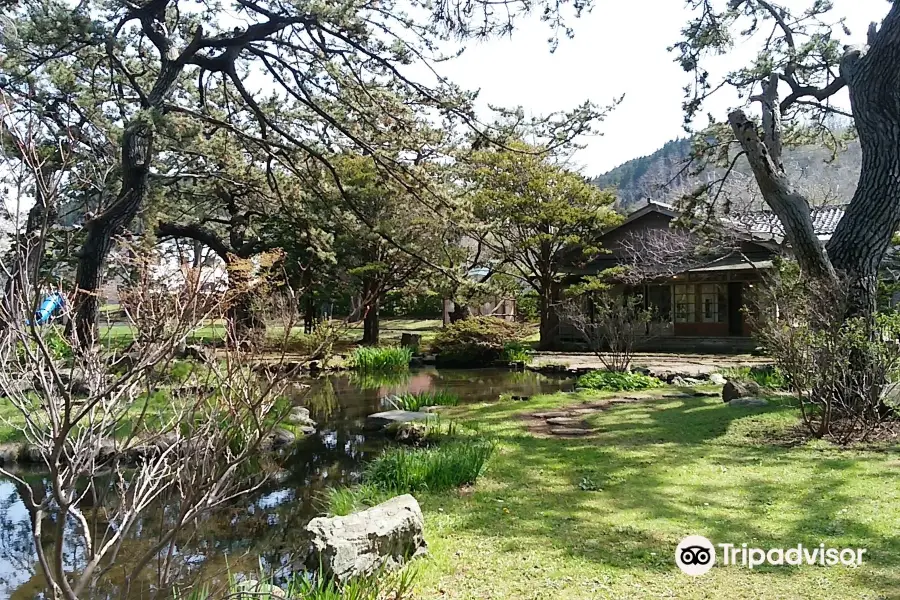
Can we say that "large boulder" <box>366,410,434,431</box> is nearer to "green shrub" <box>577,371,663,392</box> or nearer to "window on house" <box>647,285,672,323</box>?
"green shrub" <box>577,371,663,392</box>

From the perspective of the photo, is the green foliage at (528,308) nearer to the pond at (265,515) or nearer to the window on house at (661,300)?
the window on house at (661,300)

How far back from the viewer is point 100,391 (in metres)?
2.01

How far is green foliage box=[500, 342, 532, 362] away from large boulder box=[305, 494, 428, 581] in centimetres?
1228

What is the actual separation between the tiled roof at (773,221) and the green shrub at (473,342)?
621 centimetres

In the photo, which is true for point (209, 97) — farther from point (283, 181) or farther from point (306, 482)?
point (306, 482)

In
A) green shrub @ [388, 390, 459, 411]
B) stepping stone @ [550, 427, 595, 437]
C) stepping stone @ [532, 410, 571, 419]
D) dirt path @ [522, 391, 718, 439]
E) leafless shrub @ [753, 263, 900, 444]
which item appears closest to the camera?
leafless shrub @ [753, 263, 900, 444]

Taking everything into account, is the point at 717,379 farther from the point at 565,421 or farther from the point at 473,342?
the point at 473,342

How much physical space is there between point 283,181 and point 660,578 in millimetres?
10889

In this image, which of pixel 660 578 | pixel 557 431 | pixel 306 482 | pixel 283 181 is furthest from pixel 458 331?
pixel 660 578

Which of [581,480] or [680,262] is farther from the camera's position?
[680,262]

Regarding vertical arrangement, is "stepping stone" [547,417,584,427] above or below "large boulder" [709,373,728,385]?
below

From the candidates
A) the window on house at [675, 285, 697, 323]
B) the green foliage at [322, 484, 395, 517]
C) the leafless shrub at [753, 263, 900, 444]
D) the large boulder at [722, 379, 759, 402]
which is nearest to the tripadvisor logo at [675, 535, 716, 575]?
the green foliage at [322, 484, 395, 517]

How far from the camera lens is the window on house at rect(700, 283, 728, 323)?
1998 centimetres

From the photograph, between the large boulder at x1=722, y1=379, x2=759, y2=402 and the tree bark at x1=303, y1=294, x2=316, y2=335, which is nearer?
the large boulder at x1=722, y1=379, x2=759, y2=402
